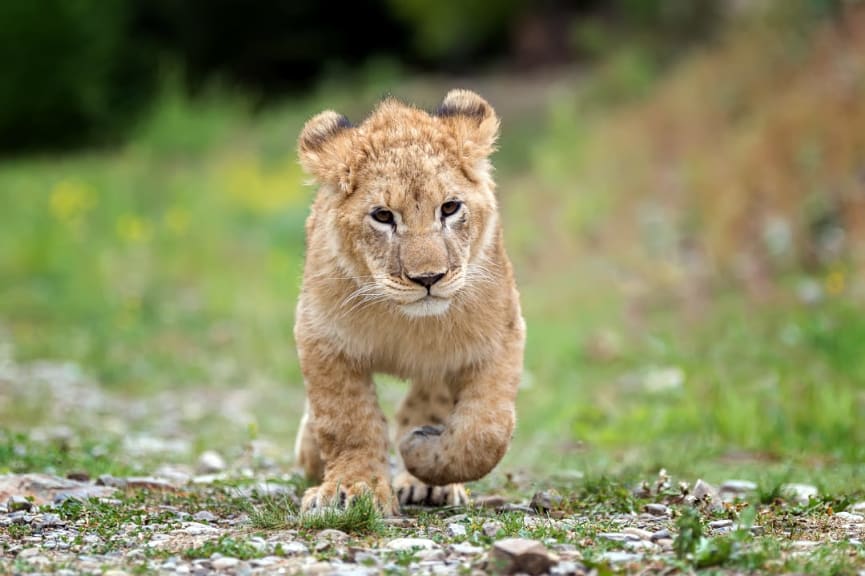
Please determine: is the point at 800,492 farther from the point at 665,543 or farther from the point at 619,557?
the point at 619,557

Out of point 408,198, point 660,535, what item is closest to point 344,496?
point 408,198

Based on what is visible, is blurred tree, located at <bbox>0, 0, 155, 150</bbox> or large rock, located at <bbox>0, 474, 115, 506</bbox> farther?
blurred tree, located at <bbox>0, 0, 155, 150</bbox>

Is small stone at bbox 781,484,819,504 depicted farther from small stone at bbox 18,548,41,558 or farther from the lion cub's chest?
small stone at bbox 18,548,41,558

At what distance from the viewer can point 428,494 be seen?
6422 millimetres

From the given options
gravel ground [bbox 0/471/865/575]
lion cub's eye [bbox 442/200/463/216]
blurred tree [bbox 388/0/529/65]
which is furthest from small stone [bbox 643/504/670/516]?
blurred tree [bbox 388/0/529/65]

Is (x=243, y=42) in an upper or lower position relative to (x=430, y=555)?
upper

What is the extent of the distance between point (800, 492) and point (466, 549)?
7.22 ft

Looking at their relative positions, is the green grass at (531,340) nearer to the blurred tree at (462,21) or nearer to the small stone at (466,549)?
the small stone at (466,549)

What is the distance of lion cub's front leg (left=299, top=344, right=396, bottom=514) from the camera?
590 cm

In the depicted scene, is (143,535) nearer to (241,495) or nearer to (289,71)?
(241,495)

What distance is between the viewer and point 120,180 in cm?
1991

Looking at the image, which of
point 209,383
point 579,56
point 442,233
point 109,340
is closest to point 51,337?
point 109,340

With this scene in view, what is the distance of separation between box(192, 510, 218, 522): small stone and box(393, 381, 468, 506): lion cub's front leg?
103cm

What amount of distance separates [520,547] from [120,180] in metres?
16.5
